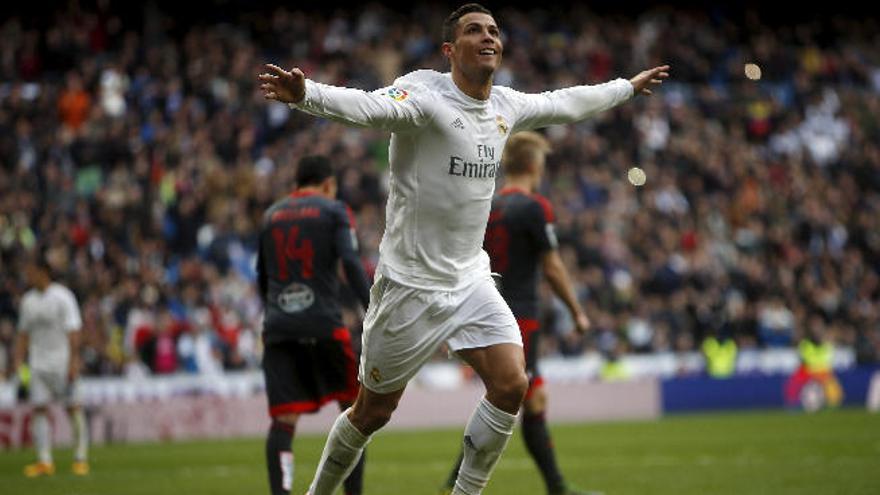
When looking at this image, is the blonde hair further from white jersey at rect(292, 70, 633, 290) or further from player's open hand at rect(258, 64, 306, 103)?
player's open hand at rect(258, 64, 306, 103)

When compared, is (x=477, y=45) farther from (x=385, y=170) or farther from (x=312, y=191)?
(x=385, y=170)

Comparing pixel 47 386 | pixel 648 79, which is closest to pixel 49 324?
pixel 47 386

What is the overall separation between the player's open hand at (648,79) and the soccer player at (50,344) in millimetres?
8782

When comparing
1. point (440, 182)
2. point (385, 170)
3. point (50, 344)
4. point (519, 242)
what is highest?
point (440, 182)

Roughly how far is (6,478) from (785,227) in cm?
2002

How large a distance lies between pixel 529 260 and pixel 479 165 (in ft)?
10.6

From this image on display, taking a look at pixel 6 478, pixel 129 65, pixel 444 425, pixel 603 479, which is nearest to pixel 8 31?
pixel 129 65

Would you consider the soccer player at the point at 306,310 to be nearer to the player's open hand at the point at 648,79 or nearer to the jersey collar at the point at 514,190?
the jersey collar at the point at 514,190

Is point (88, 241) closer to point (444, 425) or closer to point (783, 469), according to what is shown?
point (444, 425)

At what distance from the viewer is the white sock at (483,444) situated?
754 cm

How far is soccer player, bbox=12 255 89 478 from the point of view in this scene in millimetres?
15500

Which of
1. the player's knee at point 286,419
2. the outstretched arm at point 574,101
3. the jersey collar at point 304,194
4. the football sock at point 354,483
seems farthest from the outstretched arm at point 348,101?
the football sock at point 354,483

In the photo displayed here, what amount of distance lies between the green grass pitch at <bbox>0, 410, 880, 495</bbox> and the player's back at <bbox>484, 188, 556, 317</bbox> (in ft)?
5.08

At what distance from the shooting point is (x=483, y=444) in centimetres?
755
